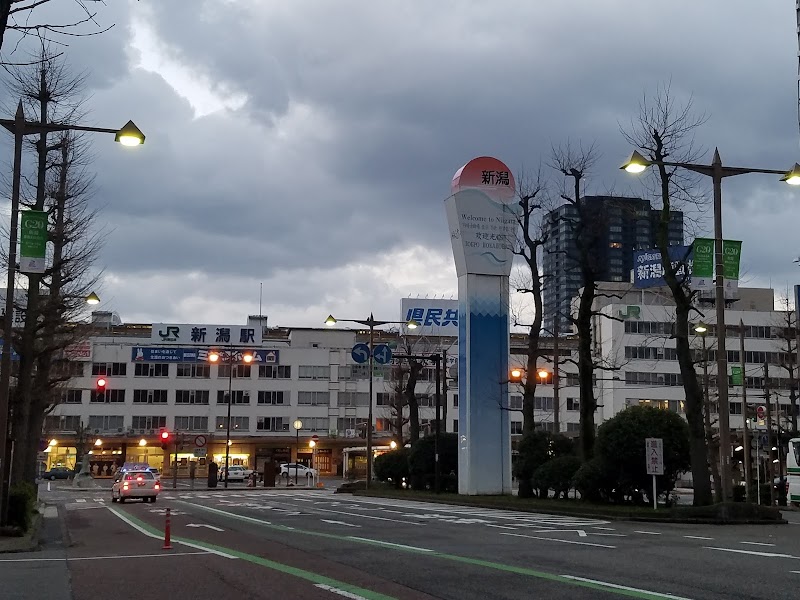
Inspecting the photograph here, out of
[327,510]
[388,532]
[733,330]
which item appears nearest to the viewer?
[388,532]

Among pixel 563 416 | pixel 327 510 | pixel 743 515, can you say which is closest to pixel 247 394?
pixel 563 416

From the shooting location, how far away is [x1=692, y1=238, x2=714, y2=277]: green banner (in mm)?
23953

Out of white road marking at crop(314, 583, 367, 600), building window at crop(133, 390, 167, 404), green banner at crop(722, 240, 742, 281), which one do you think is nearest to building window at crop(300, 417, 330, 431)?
building window at crop(133, 390, 167, 404)

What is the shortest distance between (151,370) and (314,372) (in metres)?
16.2

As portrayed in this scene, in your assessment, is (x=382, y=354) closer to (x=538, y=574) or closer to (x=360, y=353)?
(x=360, y=353)

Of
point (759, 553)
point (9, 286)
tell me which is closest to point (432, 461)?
point (9, 286)

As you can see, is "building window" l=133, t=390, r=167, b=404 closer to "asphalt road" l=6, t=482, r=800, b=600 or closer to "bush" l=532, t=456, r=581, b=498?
"bush" l=532, t=456, r=581, b=498

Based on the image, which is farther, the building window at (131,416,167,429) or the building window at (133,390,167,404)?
the building window at (133,390,167,404)

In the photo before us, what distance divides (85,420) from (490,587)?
269 ft

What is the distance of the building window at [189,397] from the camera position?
3460 inches

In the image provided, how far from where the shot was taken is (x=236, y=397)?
88125 millimetres

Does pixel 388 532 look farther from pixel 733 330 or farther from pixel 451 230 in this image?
pixel 733 330

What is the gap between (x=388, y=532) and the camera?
2092 centimetres

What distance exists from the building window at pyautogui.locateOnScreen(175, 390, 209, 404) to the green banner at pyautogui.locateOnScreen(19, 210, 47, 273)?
7083 centimetres
